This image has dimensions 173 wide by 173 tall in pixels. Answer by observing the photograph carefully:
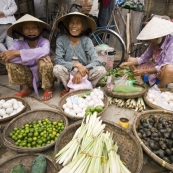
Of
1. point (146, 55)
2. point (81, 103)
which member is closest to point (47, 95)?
point (81, 103)

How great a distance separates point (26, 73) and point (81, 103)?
1225mm

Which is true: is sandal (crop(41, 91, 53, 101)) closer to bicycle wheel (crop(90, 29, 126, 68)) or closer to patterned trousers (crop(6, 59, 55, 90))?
patterned trousers (crop(6, 59, 55, 90))

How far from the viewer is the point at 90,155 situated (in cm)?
150

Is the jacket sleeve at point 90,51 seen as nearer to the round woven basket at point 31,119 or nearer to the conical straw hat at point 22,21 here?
the conical straw hat at point 22,21

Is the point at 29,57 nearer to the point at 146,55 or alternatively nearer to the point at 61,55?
the point at 61,55

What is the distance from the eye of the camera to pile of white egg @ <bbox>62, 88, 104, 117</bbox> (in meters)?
2.39

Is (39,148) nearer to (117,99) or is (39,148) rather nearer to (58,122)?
(58,122)

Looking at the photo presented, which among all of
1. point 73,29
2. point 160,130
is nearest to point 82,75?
point 73,29

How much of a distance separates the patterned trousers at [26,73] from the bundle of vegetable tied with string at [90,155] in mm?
1468

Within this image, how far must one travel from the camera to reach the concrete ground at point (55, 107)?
6.13 feet

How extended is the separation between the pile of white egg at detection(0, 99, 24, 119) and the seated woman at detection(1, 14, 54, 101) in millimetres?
498

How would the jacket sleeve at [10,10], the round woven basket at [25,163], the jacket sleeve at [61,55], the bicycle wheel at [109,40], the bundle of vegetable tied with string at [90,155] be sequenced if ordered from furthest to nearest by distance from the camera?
1. the bicycle wheel at [109,40]
2. the jacket sleeve at [10,10]
3. the jacket sleeve at [61,55]
4. the round woven basket at [25,163]
5. the bundle of vegetable tied with string at [90,155]

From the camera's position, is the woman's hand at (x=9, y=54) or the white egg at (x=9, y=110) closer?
the white egg at (x=9, y=110)

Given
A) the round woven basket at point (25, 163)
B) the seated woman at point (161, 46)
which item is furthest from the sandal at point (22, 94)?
the seated woman at point (161, 46)
